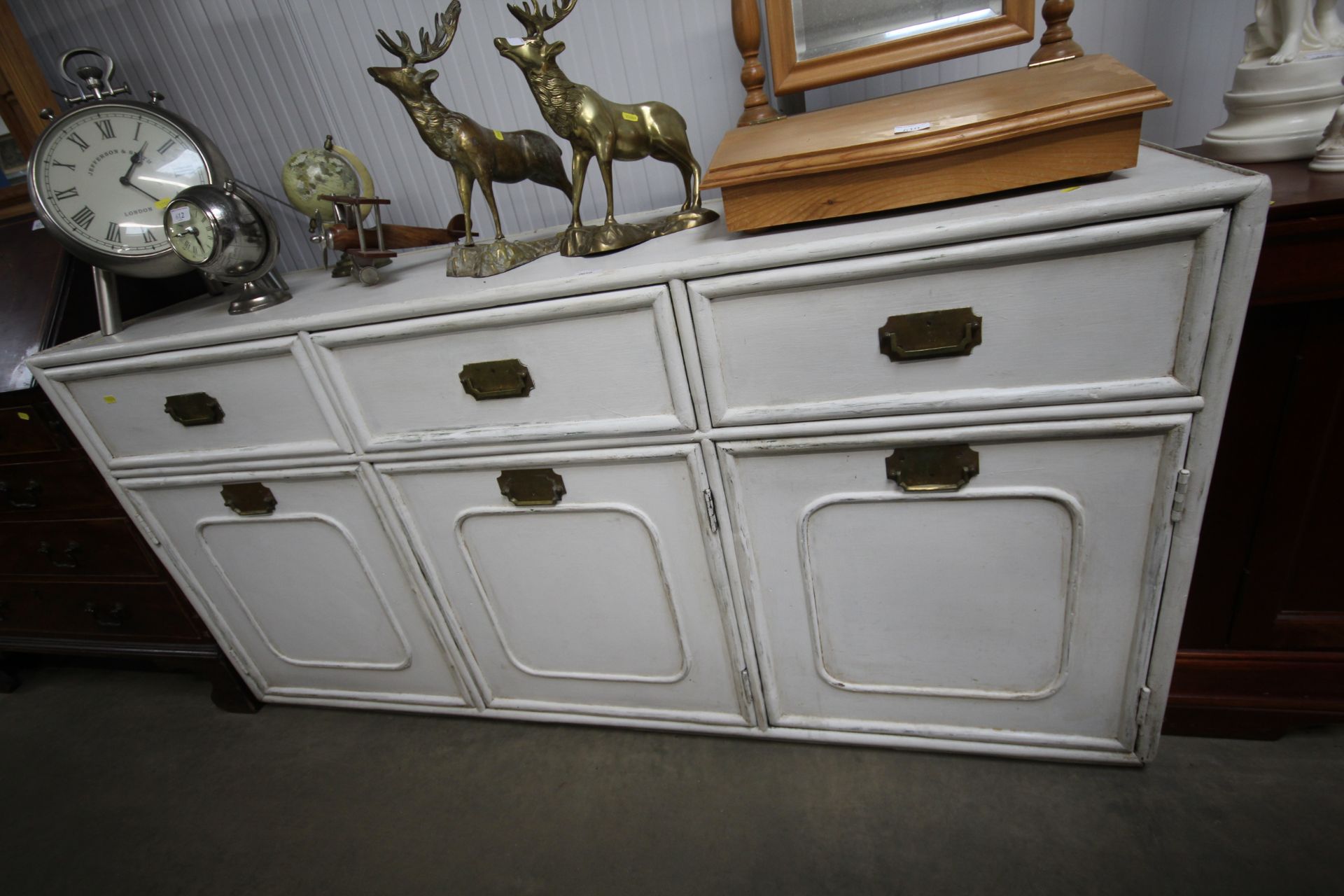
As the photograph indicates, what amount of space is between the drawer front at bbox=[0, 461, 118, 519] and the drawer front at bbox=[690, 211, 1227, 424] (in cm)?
141

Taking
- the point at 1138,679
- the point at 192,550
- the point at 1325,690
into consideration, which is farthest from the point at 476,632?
the point at 1325,690

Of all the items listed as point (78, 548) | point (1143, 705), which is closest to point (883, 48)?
point (1143, 705)

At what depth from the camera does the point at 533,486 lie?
110 centimetres

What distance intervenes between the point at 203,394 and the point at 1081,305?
1.41 meters

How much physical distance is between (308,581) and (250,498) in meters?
0.22

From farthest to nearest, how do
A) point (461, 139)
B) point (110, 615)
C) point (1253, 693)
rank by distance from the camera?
1. point (110, 615)
2. point (1253, 693)
3. point (461, 139)

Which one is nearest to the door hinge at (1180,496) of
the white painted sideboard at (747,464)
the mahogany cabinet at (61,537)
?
the white painted sideboard at (747,464)

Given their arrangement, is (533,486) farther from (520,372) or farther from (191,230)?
(191,230)

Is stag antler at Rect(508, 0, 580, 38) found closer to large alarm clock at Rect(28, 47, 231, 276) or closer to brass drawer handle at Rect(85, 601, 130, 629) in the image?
large alarm clock at Rect(28, 47, 231, 276)

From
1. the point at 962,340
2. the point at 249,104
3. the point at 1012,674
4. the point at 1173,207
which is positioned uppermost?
the point at 249,104

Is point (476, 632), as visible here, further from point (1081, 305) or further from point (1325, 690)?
point (1325, 690)

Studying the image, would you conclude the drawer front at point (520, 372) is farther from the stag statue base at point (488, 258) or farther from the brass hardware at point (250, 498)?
the brass hardware at point (250, 498)

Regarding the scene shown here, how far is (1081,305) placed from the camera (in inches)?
30.3

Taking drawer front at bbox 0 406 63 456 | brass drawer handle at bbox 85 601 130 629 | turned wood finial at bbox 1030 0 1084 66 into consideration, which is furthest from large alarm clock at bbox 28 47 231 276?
turned wood finial at bbox 1030 0 1084 66
